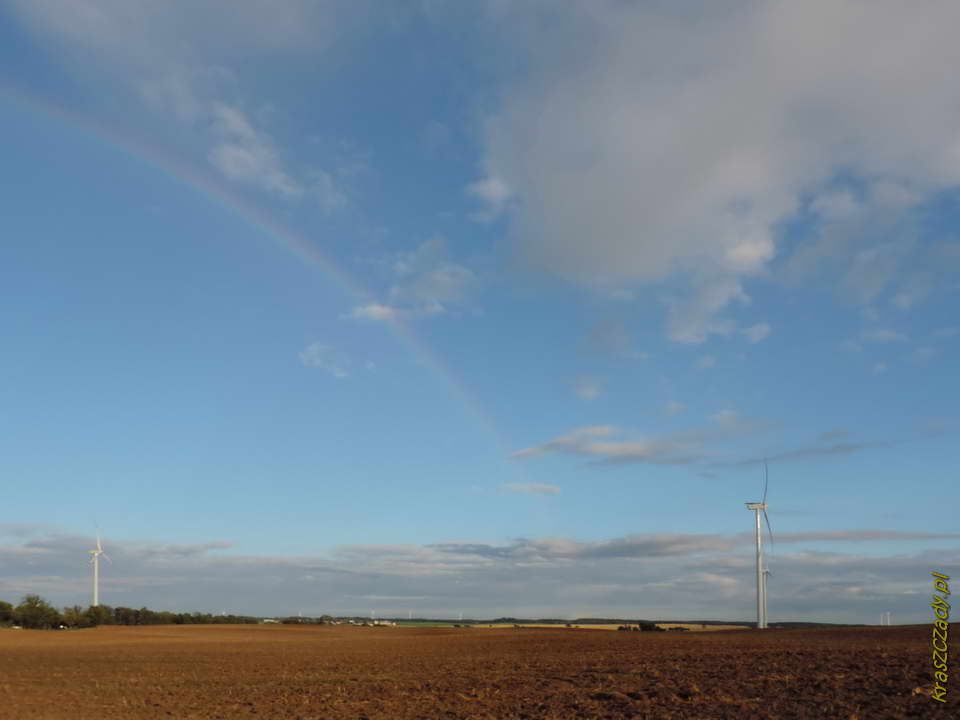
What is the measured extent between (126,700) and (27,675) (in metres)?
18.1

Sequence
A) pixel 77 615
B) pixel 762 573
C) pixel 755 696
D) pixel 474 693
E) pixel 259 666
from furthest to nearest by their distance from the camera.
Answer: pixel 77 615, pixel 762 573, pixel 259 666, pixel 474 693, pixel 755 696

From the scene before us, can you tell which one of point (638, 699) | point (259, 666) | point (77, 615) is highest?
point (638, 699)

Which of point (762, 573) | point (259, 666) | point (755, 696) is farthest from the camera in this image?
point (762, 573)

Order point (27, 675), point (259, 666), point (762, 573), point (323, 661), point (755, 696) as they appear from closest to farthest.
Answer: point (755, 696) < point (27, 675) < point (259, 666) < point (323, 661) < point (762, 573)

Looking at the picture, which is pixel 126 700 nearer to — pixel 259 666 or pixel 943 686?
pixel 259 666

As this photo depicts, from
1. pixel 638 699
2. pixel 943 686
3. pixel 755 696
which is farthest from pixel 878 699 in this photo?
pixel 638 699

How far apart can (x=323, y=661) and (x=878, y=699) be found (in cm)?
4136

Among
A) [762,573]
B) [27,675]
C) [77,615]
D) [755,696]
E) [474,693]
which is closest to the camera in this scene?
[755,696]

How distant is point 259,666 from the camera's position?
55.4 meters

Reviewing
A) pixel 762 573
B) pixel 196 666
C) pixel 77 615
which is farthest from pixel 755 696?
pixel 77 615

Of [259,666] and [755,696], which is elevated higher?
[755,696]

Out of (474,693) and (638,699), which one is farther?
(474,693)

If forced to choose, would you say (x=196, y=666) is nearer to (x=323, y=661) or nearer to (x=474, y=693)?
(x=323, y=661)

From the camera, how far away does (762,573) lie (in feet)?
338
